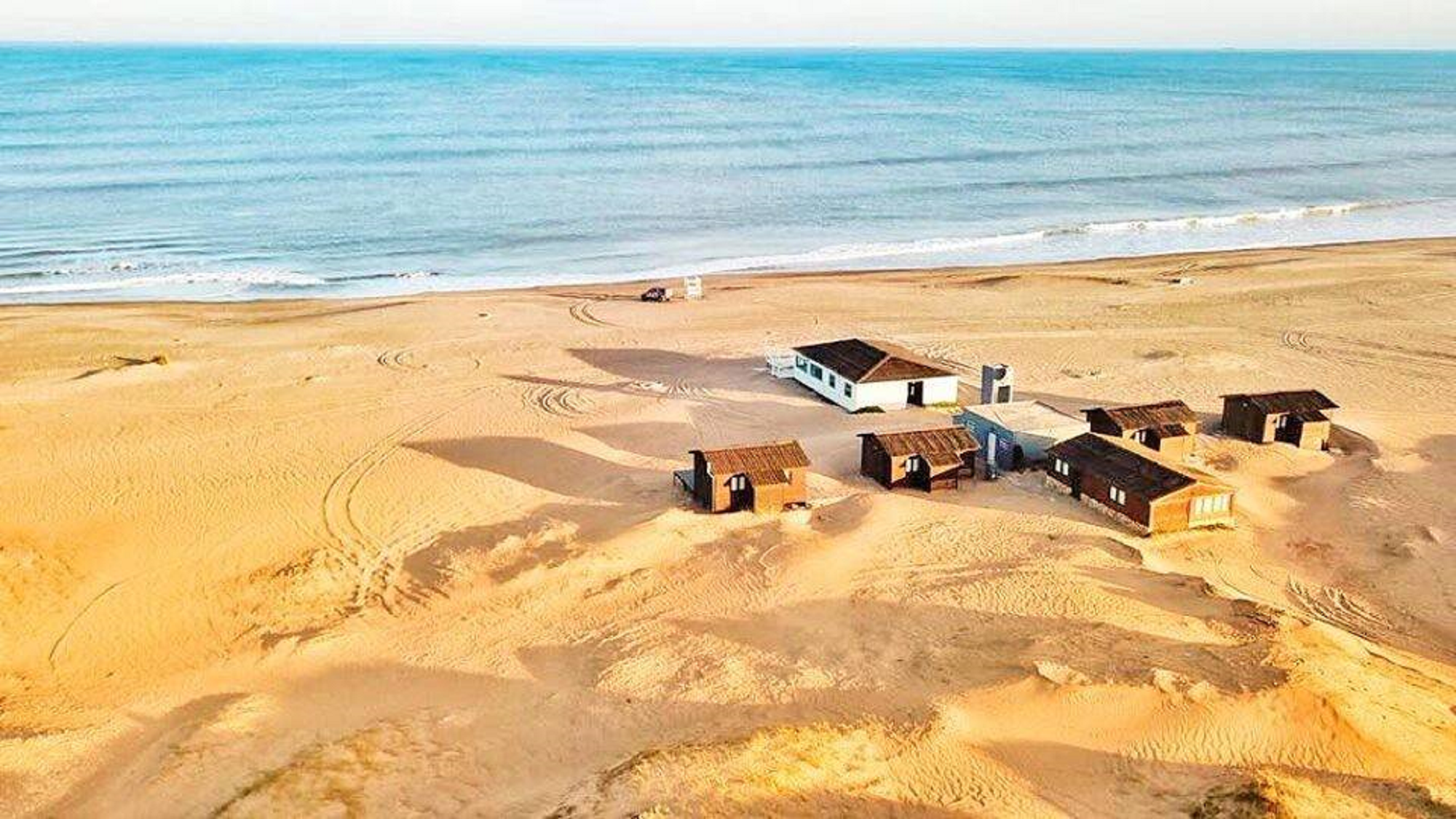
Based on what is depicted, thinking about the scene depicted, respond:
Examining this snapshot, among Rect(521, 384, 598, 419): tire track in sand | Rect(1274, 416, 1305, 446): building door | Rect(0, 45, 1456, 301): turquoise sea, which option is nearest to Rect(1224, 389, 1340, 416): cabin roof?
Rect(1274, 416, 1305, 446): building door

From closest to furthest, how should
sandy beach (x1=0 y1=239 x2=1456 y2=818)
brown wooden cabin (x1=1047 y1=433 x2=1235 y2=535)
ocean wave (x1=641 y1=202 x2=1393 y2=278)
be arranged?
sandy beach (x1=0 y1=239 x2=1456 y2=818) < brown wooden cabin (x1=1047 y1=433 x2=1235 y2=535) < ocean wave (x1=641 y1=202 x2=1393 y2=278)

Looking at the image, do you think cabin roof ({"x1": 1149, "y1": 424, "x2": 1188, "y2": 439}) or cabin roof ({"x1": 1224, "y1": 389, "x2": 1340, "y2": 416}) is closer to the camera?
cabin roof ({"x1": 1149, "y1": 424, "x2": 1188, "y2": 439})

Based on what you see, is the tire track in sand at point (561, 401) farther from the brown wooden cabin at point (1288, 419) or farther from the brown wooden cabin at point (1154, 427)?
the brown wooden cabin at point (1288, 419)

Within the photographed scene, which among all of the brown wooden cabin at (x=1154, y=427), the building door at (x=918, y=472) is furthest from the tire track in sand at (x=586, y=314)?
the brown wooden cabin at (x=1154, y=427)

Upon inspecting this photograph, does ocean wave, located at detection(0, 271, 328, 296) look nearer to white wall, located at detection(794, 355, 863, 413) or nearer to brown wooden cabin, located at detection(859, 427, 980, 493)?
white wall, located at detection(794, 355, 863, 413)

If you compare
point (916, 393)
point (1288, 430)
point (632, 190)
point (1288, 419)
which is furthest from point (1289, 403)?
point (632, 190)

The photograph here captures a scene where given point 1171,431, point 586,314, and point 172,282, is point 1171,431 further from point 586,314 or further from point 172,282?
point 172,282
